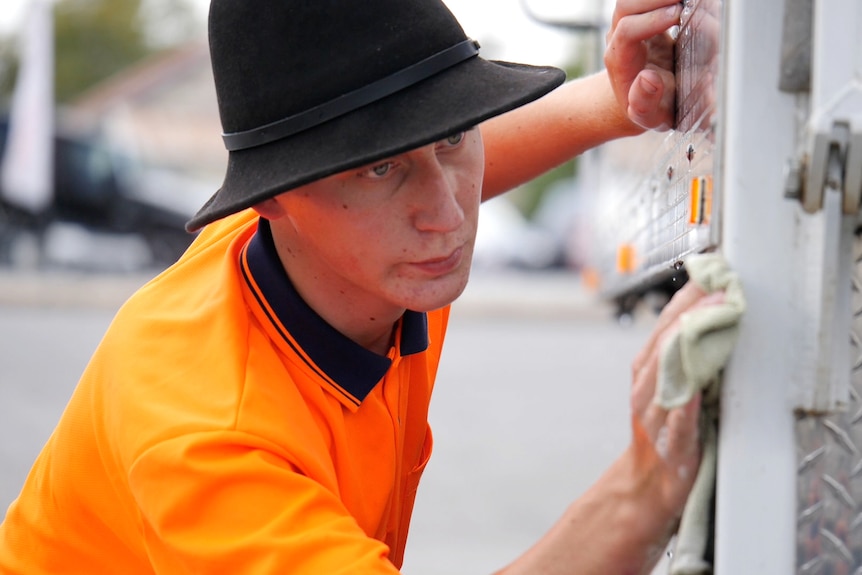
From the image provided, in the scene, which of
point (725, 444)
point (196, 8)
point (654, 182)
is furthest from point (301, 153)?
point (196, 8)

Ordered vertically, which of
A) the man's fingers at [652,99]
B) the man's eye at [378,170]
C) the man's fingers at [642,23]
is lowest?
the man's eye at [378,170]

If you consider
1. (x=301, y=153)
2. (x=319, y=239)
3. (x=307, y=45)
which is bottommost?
(x=319, y=239)

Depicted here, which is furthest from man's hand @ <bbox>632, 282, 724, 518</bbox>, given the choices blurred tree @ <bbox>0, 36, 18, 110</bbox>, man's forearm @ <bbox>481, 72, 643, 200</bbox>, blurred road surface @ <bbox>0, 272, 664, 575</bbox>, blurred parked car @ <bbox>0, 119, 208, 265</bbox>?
blurred tree @ <bbox>0, 36, 18, 110</bbox>

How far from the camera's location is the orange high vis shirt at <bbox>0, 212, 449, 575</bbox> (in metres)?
1.49

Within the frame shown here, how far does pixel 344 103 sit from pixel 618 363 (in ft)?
26.8

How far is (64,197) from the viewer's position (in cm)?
1684

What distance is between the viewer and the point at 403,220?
163 cm

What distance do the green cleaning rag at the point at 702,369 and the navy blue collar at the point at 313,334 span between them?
69cm

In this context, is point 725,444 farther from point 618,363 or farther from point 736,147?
point 618,363

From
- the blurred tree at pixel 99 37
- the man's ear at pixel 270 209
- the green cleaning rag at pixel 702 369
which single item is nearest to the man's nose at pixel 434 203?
the man's ear at pixel 270 209

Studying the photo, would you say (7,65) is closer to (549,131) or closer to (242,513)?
(549,131)

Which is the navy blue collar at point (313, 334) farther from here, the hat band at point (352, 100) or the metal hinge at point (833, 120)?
the metal hinge at point (833, 120)

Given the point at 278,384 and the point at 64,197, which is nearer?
the point at 278,384

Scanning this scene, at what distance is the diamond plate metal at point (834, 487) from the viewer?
1.21 metres
